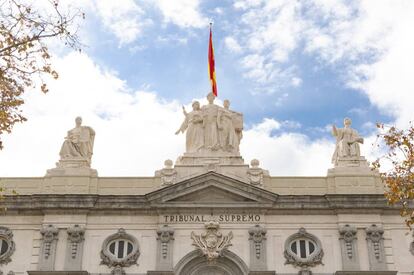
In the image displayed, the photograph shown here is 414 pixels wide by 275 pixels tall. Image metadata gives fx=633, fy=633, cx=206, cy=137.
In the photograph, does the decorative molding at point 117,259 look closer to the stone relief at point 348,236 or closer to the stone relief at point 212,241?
the stone relief at point 212,241

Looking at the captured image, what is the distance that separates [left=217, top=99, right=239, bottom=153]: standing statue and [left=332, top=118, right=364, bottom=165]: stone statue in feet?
14.6

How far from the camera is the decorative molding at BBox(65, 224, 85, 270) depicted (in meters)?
25.0

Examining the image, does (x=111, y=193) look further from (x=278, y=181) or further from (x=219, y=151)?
(x=278, y=181)

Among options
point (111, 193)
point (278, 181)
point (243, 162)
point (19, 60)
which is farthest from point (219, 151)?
point (19, 60)

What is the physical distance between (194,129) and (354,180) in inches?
290

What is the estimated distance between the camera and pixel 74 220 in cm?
2595

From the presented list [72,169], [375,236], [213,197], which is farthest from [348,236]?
[72,169]

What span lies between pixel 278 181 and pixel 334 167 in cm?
258

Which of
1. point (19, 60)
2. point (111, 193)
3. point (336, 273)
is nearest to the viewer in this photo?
point (19, 60)

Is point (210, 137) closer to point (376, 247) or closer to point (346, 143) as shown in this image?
point (346, 143)

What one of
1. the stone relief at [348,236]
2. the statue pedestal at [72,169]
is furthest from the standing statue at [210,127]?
the stone relief at [348,236]

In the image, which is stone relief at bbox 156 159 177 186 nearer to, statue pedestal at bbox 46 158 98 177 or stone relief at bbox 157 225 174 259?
stone relief at bbox 157 225 174 259

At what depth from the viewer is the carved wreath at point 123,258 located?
2502cm

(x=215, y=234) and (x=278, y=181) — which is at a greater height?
(x=278, y=181)
